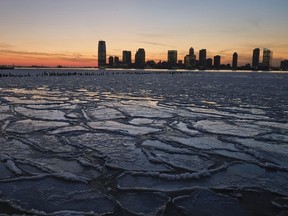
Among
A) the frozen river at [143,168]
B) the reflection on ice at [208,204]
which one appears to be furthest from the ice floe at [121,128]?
the reflection on ice at [208,204]

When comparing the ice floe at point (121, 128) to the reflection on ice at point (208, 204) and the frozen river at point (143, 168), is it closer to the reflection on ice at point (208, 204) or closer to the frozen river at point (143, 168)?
the frozen river at point (143, 168)

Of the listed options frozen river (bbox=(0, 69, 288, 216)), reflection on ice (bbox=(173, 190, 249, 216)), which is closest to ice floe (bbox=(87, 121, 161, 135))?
frozen river (bbox=(0, 69, 288, 216))

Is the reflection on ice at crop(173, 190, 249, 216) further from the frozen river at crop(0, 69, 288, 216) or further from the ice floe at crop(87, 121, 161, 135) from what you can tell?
the ice floe at crop(87, 121, 161, 135)

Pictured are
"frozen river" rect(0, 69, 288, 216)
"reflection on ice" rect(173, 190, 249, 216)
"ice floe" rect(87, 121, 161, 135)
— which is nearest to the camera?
"reflection on ice" rect(173, 190, 249, 216)

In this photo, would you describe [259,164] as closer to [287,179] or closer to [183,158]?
[287,179]

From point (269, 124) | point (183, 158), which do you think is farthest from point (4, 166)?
point (269, 124)

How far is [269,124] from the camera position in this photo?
11078 mm

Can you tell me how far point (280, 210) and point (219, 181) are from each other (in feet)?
4.19

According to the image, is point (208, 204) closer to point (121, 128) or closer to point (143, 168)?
point (143, 168)

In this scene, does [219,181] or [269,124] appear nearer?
[219,181]

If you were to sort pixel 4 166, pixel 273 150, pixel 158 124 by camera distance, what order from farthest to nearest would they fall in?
pixel 158 124, pixel 273 150, pixel 4 166

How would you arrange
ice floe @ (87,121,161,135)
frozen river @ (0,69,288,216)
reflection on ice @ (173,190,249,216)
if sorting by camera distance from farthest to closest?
1. ice floe @ (87,121,161,135)
2. frozen river @ (0,69,288,216)
3. reflection on ice @ (173,190,249,216)

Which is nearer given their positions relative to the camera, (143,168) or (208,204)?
(208,204)

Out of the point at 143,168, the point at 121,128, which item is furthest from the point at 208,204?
the point at 121,128
